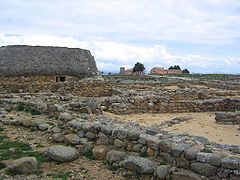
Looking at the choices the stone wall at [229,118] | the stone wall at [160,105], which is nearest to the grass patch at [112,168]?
the stone wall at [160,105]

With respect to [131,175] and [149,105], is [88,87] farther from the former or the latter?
[131,175]

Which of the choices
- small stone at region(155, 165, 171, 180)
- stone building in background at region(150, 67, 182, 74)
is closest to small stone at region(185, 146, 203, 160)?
small stone at region(155, 165, 171, 180)

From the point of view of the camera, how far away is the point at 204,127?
32.9 ft

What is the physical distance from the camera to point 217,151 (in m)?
5.17

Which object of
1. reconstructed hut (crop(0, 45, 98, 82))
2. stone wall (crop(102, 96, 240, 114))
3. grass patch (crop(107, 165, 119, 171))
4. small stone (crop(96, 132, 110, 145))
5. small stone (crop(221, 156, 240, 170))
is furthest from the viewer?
reconstructed hut (crop(0, 45, 98, 82))

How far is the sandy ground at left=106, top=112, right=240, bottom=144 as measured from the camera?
843cm

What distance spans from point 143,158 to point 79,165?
162cm

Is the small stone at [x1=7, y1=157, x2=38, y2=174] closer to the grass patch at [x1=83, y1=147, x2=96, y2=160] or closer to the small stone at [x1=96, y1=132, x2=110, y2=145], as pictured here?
the grass patch at [x1=83, y1=147, x2=96, y2=160]

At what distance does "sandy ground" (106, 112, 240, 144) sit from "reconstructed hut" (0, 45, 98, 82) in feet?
27.8

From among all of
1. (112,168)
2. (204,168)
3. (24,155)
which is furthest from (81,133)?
(204,168)

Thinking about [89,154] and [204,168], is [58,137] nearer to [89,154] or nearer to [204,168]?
[89,154]

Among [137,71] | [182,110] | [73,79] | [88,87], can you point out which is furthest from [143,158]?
[137,71]

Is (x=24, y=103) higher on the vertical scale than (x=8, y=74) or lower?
lower

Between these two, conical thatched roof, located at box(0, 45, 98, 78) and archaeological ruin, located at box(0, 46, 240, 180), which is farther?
conical thatched roof, located at box(0, 45, 98, 78)
